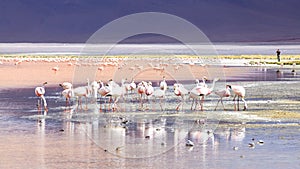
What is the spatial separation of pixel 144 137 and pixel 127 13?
127m

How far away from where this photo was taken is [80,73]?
3738cm

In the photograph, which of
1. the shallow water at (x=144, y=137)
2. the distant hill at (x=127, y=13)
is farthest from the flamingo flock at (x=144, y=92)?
the distant hill at (x=127, y=13)

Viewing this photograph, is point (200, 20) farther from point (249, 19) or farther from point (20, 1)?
point (20, 1)

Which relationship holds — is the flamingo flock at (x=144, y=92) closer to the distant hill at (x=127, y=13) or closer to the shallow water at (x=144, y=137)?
the shallow water at (x=144, y=137)

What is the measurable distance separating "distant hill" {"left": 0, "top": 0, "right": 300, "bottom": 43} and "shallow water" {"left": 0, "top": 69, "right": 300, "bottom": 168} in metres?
117

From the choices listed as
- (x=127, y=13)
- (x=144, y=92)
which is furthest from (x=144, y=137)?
(x=127, y=13)

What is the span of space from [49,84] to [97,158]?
15.6 meters

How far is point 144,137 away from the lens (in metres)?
13.9

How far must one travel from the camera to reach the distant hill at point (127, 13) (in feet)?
456

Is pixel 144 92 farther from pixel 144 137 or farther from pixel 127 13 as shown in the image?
pixel 127 13

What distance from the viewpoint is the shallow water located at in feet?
38.2

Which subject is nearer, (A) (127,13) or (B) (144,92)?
(B) (144,92)

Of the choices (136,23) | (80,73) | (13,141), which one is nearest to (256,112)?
(13,141)

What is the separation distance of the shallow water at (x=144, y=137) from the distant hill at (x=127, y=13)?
117392 millimetres
